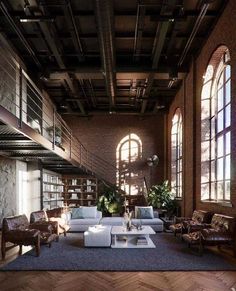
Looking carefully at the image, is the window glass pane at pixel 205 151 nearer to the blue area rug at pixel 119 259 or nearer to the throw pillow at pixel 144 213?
the blue area rug at pixel 119 259

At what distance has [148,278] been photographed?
5258mm

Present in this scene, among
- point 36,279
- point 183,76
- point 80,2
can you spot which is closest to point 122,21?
point 80,2

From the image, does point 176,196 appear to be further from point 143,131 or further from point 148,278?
point 148,278

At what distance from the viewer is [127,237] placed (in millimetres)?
8516

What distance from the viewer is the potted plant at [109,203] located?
13742mm

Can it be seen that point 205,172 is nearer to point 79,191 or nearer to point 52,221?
point 52,221

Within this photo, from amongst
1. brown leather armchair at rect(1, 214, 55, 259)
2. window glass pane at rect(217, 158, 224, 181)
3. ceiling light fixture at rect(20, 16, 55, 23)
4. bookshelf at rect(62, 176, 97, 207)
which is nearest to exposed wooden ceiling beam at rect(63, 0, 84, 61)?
ceiling light fixture at rect(20, 16, 55, 23)

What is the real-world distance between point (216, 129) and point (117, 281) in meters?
5.22

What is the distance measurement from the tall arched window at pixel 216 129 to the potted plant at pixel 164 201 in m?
2.97

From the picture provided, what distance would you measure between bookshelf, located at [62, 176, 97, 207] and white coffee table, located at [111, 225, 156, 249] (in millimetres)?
6427

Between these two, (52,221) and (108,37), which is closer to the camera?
(108,37)

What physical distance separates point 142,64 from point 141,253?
5.27 m

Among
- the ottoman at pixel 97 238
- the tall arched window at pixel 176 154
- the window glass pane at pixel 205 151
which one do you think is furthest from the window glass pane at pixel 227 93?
the tall arched window at pixel 176 154

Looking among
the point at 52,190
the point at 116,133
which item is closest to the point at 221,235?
the point at 52,190
